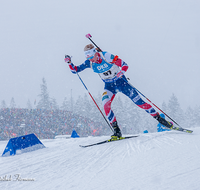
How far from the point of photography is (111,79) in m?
3.79

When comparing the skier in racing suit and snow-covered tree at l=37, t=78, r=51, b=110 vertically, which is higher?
snow-covered tree at l=37, t=78, r=51, b=110

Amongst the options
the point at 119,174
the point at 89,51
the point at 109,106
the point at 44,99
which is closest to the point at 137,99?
the point at 109,106

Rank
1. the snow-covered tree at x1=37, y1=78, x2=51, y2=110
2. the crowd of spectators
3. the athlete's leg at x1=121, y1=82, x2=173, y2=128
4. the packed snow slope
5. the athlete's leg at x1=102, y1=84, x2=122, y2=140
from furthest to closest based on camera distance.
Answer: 1. the snow-covered tree at x1=37, y1=78, x2=51, y2=110
2. the crowd of spectators
3. the athlete's leg at x1=121, y1=82, x2=173, y2=128
4. the athlete's leg at x1=102, y1=84, x2=122, y2=140
5. the packed snow slope

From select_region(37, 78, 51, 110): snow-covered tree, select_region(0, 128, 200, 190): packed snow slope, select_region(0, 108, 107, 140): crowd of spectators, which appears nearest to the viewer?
select_region(0, 128, 200, 190): packed snow slope

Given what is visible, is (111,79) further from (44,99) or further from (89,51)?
(44,99)

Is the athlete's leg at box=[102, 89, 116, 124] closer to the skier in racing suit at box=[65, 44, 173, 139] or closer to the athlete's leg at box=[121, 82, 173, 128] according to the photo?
the skier in racing suit at box=[65, 44, 173, 139]

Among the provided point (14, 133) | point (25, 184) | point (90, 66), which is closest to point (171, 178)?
point (25, 184)

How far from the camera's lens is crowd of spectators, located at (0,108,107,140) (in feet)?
45.5

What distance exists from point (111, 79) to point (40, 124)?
13.4 m

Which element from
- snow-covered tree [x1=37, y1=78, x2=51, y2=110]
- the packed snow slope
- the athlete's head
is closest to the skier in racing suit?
the athlete's head

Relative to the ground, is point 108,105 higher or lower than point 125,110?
higher

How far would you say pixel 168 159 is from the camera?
61.4 inches

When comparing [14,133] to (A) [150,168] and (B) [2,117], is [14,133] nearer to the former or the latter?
(B) [2,117]

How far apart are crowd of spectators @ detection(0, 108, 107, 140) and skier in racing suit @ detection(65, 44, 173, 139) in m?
10.2
